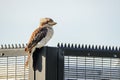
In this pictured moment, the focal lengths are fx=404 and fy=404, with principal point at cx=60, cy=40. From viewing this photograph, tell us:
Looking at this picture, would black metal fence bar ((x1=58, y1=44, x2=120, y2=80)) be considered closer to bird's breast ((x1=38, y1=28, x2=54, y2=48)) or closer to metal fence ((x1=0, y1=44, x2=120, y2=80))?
metal fence ((x1=0, y1=44, x2=120, y2=80))

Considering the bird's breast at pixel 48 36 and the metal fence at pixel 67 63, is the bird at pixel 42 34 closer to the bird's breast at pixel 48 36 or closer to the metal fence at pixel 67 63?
the bird's breast at pixel 48 36

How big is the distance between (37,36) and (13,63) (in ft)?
2.17

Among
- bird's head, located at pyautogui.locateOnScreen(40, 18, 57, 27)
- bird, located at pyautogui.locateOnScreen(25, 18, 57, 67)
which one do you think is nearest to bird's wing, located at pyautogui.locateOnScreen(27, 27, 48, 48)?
bird, located at pyautogui.locateOnScreen(25, 18, 57, 67)

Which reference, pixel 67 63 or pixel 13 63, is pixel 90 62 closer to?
A: pixel 67 63

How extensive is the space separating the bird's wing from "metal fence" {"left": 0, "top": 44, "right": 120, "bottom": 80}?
1.18ft

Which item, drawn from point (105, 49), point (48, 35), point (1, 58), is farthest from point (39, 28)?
point (105, 49)

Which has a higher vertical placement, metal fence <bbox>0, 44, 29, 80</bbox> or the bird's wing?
the bird's wing

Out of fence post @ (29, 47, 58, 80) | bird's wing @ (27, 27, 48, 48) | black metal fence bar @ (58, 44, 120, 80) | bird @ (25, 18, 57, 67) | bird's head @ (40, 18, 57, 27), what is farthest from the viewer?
bird's head @ (40, 18, 57, 27)

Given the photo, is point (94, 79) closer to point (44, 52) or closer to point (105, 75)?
point (105, 75)

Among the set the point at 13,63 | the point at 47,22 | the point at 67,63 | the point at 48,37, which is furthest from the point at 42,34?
the point at 67,63

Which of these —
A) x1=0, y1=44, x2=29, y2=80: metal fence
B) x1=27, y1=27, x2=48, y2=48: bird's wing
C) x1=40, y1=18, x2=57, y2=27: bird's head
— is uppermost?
x1=40, y1=18, x2=57, y2=27: bird's head

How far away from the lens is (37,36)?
548 centimetres

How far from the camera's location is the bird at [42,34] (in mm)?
5109

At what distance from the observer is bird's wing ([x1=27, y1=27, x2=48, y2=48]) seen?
5246 millimetres
